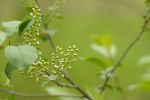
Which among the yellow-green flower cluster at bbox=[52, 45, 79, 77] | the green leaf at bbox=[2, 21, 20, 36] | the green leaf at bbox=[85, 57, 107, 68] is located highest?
the green leaf at bbox=[85, 57, 107, 68]

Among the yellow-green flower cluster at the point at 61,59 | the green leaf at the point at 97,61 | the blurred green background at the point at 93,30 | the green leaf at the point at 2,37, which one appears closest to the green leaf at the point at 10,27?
the green leaf at the point at 2,37

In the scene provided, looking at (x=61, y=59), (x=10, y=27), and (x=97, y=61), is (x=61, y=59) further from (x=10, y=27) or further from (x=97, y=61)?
(x=97, y=61)

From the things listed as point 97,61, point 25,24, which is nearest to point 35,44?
point 25,24

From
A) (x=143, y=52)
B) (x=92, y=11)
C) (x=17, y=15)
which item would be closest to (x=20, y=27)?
(x=143, y=52)

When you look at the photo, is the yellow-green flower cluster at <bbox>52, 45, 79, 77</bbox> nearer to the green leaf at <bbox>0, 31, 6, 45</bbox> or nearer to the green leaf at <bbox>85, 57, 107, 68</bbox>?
the green leaf at <bbox>0, 31, 6, 45</bbox>

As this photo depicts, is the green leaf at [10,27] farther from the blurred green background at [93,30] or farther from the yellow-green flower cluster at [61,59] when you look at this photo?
the blurred green background at [93,30]

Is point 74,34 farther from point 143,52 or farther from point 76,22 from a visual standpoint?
point 143,52

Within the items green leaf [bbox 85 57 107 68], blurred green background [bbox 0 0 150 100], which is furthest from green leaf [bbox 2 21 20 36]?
blurred green background [bbox 0 0 150 100]
